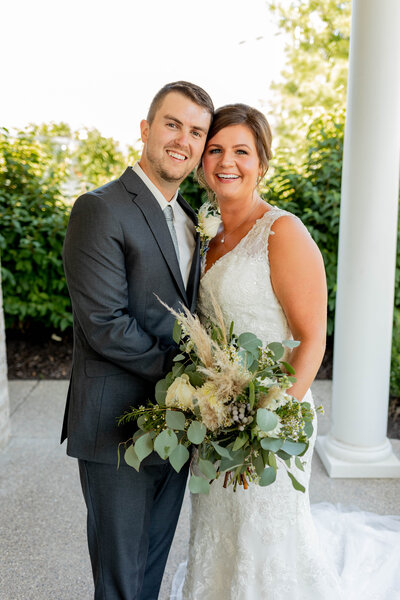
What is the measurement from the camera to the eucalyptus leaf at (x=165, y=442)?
5.57 feet

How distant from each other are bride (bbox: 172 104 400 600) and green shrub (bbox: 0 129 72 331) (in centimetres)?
383

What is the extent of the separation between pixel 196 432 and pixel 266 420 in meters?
0.22

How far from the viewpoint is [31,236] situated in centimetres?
586

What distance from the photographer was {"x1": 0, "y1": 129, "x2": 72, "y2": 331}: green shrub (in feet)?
18.9

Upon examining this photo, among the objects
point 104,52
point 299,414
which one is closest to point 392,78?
point 299,414

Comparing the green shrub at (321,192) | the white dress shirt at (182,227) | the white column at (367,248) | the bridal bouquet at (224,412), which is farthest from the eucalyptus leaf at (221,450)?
the green shrub at (321,192)

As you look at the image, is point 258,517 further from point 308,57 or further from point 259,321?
point 308,57

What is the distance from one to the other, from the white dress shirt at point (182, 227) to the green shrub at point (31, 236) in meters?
3.67

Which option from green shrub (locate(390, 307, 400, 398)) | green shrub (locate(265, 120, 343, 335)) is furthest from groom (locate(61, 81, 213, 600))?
green shrub (locate(265, 120, 343, 335))

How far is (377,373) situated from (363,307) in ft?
1.53

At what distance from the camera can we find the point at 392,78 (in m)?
3.43

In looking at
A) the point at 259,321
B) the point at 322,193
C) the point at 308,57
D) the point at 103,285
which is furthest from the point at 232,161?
the point at 308,57

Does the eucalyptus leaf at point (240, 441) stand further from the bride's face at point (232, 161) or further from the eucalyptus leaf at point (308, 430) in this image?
the bride's face at point (232, 161)

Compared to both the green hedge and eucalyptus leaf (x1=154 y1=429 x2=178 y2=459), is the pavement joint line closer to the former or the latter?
the green hedge
